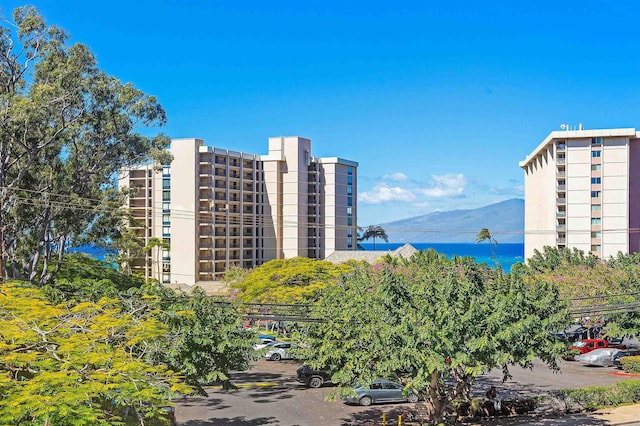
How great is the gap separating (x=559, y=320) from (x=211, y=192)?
68510 millimetres

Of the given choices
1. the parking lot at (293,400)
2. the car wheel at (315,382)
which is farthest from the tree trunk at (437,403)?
the car wheel at (315,382)

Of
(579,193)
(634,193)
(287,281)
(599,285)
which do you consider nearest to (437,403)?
(599,285)

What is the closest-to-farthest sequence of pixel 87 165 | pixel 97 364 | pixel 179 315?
pixel 97 364
pixel 179 315
pixel 87 165

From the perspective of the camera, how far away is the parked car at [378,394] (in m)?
30.0

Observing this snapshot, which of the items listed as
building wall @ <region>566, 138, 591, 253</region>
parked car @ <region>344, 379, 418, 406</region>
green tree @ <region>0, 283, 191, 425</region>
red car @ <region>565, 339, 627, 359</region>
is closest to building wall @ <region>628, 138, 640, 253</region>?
building wall @ <region>566, 138, 591, 253</region>

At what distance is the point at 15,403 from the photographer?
38.5ft

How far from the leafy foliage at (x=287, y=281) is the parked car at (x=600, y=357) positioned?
17.1m

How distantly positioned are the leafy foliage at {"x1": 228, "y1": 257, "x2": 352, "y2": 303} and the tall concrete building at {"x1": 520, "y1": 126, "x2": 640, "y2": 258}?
37.9 metres

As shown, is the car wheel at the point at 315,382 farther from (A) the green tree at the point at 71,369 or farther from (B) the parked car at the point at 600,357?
(B) the parked car at the point at 600,357

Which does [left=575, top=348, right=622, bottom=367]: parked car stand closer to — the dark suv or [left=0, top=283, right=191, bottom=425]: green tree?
the dark suv

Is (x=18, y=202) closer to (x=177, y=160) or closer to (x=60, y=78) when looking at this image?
(x=60, y=78)

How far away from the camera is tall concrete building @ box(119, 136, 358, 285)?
281 ft

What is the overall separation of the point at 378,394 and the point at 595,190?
54.7 metres

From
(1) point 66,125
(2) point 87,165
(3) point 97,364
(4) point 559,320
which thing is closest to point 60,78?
(1) point 66,125
